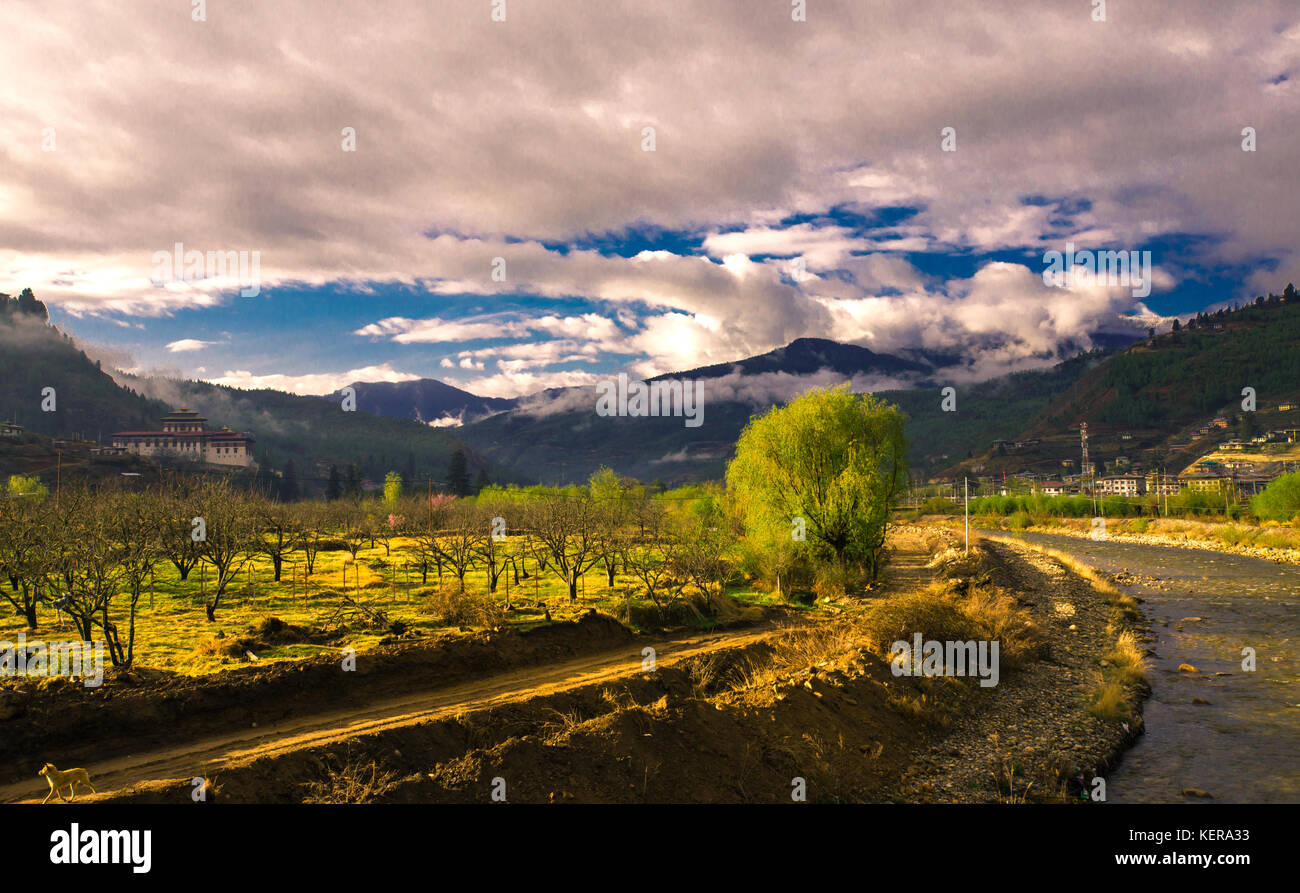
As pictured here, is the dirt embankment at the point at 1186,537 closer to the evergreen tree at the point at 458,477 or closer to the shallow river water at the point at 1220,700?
the shallow river water at the point at 1220,700

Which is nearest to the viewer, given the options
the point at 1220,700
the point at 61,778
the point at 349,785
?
the point at 349,785

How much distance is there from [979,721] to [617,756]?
436 inches

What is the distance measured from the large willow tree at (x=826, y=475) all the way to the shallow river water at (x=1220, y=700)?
15092mm

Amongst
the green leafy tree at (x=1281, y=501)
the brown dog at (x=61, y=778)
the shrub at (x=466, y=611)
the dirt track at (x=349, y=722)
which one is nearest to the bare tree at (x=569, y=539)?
the shrub at (x=466, y=611)

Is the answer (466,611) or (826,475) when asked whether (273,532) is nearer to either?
(466,611)

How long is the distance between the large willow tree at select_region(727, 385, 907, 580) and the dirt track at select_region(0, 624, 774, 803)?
598 inches

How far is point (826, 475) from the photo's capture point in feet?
144

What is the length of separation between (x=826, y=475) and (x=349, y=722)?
3229 cm

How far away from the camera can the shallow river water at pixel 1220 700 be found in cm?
1520

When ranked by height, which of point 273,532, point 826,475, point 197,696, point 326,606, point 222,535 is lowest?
point 326,606

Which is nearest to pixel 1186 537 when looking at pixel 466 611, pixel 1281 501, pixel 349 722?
pixel 1281 501

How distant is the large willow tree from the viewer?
42781 mm

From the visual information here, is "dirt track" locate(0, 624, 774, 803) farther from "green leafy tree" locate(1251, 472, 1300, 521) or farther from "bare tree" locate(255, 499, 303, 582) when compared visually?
"green leafy tree" locate(1251, 472, 1300, 521)
